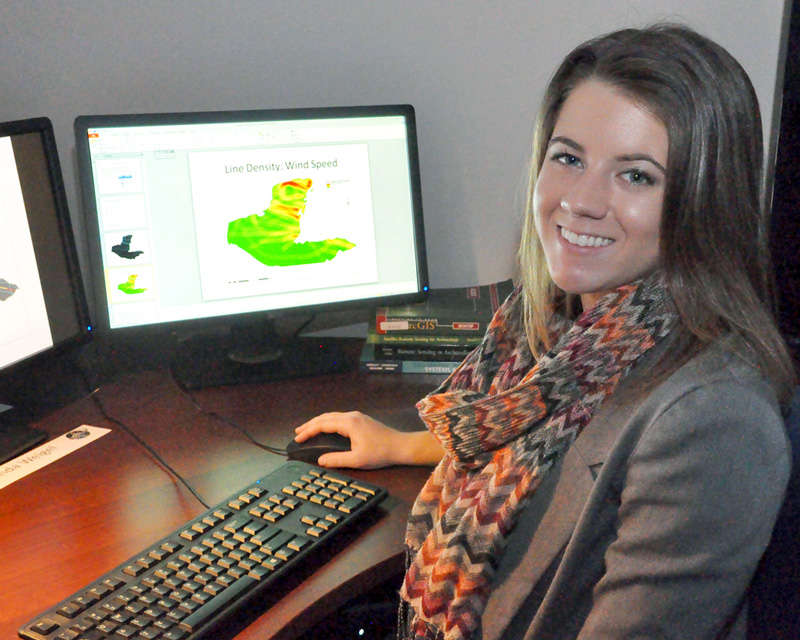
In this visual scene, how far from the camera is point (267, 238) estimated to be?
147cm

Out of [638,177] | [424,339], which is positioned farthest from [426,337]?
[638,177]

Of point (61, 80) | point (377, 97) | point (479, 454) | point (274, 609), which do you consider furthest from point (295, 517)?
point (61, 80)

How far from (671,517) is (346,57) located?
1154 millimetres

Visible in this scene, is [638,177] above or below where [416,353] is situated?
above

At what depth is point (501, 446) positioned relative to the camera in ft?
3.23

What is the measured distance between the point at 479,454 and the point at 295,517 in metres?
0.24

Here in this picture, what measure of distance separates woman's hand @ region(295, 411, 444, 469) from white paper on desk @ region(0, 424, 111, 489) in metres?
0.36

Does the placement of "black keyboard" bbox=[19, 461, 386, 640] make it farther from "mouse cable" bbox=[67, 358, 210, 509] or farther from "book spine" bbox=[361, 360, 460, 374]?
"book spine" bbox=[361, 360, 460, 374]

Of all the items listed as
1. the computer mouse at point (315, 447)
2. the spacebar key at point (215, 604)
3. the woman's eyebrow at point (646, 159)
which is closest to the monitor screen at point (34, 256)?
the computer mouse at point (315, 447)

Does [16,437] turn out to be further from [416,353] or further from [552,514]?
[552,514]

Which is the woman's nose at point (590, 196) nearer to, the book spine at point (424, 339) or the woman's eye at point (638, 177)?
the woman's eye at point (638, 177)

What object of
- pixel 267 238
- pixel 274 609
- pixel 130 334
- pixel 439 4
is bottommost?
pixel 274 609

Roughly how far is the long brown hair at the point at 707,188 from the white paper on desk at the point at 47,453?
90cm

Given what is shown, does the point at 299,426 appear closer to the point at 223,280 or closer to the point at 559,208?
the point at 223,280
